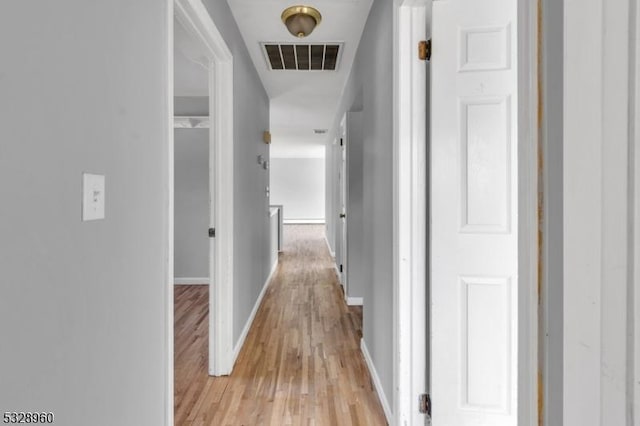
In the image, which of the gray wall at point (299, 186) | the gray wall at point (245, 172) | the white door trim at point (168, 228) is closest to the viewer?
the white door trim at point (168, 228)

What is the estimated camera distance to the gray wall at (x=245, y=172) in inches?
98.1

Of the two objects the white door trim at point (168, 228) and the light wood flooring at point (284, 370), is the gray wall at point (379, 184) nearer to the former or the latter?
the light wood flooring at point (284, 370)

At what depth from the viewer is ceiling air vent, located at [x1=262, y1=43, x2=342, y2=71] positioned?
9.79ft

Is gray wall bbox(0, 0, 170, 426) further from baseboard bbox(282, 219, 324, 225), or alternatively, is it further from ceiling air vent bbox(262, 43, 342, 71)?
baseboard bbox(282, 219, 324, 225)

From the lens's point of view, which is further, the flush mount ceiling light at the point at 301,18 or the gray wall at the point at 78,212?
the flush mount ceiling light at the point at 301,18

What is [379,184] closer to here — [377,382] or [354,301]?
[377,382]

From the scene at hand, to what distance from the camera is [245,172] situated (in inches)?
116

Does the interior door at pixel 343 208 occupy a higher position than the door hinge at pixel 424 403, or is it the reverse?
the interior door at pixel 343 208

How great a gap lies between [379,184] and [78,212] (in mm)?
1581

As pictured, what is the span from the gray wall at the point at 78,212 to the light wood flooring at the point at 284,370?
0.75 meters
